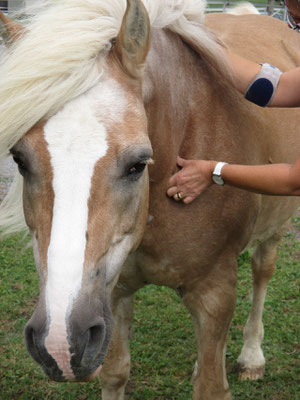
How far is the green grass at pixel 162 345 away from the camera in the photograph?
3.78 metres

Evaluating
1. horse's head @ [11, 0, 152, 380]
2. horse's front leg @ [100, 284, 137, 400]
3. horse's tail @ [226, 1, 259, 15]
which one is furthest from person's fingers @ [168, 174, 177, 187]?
horse's tail @ [226, 1, 259, 15]

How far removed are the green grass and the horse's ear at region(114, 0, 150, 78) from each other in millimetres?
A: 1589

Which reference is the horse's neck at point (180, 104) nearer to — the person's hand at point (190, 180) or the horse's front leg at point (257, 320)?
the person's hand at point (190, 180)

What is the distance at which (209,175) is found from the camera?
256 centimetres

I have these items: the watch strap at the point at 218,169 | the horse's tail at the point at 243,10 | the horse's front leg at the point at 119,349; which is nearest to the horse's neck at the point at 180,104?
the watch strap at the point at 218,169

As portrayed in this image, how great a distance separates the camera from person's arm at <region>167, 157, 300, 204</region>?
99.8 inches

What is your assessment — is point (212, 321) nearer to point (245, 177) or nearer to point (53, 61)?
point (245, 177)

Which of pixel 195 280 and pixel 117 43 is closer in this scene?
pixel 117 43

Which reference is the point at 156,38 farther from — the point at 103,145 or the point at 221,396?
the point at 221,396

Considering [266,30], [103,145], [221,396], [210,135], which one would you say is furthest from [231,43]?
[221,396]

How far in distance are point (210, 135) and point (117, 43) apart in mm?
779

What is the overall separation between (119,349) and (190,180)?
1.19m

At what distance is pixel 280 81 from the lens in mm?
2836

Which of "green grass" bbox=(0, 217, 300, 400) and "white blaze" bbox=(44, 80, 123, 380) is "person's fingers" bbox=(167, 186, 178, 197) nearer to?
"white blaze" bbox=(44, 80, 123, 380)
